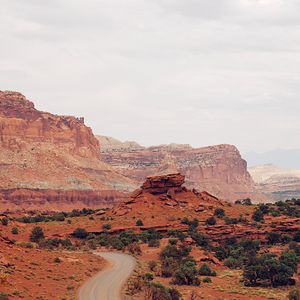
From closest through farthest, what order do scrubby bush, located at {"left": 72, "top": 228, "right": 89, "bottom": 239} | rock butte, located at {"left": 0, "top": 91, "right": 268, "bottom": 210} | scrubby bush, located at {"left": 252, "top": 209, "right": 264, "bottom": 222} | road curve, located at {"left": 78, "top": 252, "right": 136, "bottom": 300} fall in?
road curve, located at {"left": 78, "top": 252, "right": 136, "bottom": 300} < scrubby bush, located at {"left": 72, "top": 228, "right": 89, "bottom": 239} < scrubby bush, located at {"left": 252, "top": 209, "right": 264, "bottom": 222} < rock butte, located at {"left": 0, "top": 91, "right": 268, "bottom": 210}

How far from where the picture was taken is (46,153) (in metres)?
149

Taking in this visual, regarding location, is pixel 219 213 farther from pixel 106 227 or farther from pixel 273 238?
pixel 106 227

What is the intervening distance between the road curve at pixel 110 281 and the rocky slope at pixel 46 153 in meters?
78.3

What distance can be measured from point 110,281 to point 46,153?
113606mm

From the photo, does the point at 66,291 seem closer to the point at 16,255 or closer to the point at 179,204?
the point at 16,255

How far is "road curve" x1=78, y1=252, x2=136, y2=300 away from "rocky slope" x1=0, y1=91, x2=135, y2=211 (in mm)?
78305

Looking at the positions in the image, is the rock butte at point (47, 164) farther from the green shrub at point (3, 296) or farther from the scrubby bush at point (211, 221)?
the green shrub at point (3, 296)

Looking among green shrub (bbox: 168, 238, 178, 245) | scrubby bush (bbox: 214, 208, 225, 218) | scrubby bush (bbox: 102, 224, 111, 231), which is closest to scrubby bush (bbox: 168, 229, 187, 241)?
green shrub (bbox: 168, 238, 178, 245)

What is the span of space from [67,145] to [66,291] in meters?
131

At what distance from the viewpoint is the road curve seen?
1290 inches

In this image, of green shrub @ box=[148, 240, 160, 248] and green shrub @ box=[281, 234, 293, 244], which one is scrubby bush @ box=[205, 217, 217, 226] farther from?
green shrub @ box=[148, 240, 160, 248]

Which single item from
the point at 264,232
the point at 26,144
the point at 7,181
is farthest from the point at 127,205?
the point at 26,144

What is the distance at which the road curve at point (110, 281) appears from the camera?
32.8 meters

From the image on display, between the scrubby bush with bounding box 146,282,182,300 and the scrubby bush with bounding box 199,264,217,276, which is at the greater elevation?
the scrubby bush with bounding box 146,282,182,300
